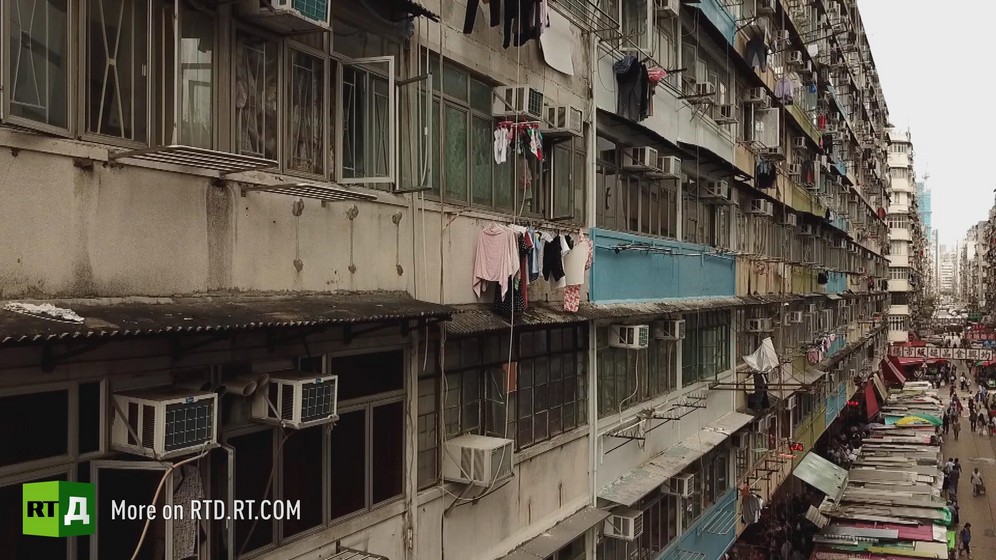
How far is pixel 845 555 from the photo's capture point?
2253 centimetres

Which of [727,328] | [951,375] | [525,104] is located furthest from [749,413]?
[951,375]

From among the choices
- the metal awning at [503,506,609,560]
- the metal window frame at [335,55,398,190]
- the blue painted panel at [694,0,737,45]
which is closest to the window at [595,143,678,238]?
the blue painted panel at [694,0,737,45]

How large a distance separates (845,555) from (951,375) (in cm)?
5570

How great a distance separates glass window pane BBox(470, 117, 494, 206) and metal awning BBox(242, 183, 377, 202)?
266 centimetres

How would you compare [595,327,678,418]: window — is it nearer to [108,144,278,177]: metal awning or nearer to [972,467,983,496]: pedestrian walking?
[108,144,278,177]: metal awning

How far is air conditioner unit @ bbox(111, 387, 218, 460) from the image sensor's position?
504cm

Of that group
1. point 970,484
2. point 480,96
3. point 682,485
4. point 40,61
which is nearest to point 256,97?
point 40,61

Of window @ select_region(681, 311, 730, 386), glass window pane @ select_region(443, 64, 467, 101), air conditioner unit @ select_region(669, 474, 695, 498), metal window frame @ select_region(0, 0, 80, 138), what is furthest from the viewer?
window @ select_region(681, 311, 730, 386)

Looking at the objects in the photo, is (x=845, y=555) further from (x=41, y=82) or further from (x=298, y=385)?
(x=41, y=82)

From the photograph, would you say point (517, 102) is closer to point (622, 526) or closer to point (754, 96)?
point (622, 526)

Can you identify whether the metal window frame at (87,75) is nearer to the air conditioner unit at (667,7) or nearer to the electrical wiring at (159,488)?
the electrical wiring at (159,488)

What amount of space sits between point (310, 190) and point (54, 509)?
288 centimetres

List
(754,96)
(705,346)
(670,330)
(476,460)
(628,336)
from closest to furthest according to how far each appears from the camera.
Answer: (476,460) → (628,336) → (670,330) → (705,346) → (754,96)

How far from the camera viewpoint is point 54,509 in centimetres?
486
